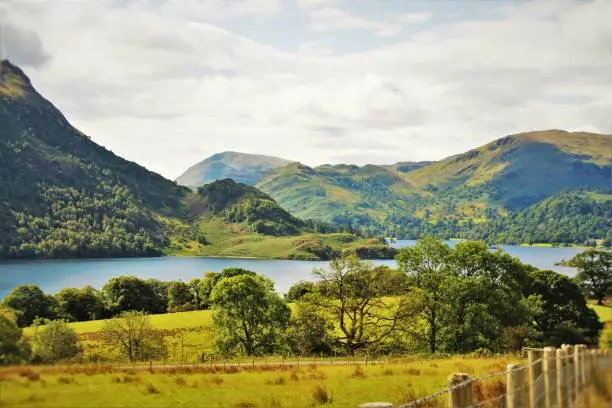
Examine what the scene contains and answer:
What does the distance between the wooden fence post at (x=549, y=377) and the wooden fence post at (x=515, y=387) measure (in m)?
0.70

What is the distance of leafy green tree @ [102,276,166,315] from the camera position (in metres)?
126

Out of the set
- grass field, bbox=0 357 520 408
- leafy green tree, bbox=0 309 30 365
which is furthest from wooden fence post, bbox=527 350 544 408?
leafy green tree, bbox=0 309 30 365

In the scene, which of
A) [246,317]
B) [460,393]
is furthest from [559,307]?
[460,393]

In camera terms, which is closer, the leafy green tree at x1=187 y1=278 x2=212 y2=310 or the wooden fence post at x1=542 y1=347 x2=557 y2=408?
the wooden fence post at x1=542 y1=347 x2=557 y2=408

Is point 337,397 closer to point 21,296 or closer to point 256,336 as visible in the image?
point 256,336

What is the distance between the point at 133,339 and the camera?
69.1 metres

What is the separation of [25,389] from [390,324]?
49.1 meters

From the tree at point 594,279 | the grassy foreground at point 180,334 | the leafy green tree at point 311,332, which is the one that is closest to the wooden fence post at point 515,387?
the grassy foreground at point 180,334

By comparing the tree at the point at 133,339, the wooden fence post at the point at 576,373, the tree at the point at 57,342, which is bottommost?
the tree at the point at 133,339

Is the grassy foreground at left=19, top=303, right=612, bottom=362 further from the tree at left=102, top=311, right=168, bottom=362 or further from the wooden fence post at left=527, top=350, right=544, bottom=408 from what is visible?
the wooden fence post at left=527, top=350, right=544, bottom=408

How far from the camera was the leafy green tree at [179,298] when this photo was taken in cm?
13438

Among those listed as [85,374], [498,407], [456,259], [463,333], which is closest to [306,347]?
[463,333]

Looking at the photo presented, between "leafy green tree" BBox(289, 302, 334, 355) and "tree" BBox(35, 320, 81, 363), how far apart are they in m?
24.0

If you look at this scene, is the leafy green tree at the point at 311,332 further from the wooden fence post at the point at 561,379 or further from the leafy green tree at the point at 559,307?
the wooden fence post at the point at 561,379
